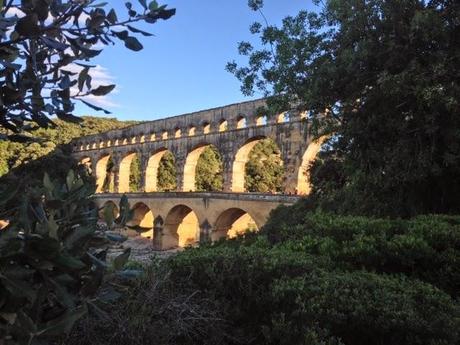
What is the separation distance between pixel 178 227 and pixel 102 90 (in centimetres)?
2981

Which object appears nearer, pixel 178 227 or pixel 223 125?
pixel 178 227

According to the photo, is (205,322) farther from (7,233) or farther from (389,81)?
(389,81)

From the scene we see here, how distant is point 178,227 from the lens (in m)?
31.5

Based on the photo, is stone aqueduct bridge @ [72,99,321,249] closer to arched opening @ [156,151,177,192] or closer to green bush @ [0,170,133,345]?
arched opening @ [156,151,177,192]

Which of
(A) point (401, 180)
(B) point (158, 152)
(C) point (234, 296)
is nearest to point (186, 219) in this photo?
(B) point (158, 152)

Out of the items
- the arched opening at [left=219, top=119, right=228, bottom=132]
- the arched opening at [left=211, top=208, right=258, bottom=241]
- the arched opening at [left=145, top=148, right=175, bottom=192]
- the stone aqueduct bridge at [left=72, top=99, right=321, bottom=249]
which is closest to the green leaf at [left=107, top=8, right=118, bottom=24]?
the stone aqueduct bridge at [left=72, top=99, right=321, bottom=249]

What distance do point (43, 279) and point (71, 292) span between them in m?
0.16

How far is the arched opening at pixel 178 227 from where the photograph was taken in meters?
30.5

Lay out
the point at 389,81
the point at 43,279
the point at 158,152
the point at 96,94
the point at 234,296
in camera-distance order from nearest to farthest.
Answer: the point at 43,279
the point at 96,94
the point at 234,296
the point at 389,81
the point at 158,152

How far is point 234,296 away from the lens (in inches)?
151

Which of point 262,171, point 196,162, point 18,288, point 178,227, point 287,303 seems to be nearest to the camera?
point 18,288

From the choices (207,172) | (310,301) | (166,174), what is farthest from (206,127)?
(310,301)

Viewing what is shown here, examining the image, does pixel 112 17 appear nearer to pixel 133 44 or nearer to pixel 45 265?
pixel 133 44

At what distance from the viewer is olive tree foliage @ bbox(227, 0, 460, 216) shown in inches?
327
